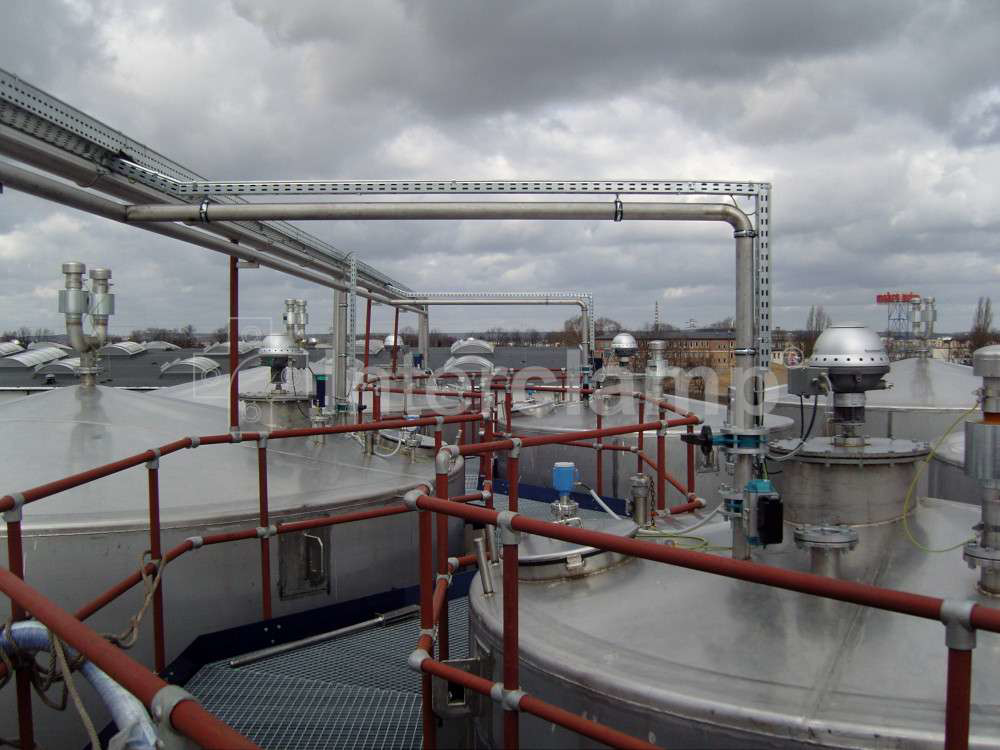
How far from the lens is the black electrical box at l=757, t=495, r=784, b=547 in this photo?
3.47 metres

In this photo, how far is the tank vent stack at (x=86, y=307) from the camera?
6848mm

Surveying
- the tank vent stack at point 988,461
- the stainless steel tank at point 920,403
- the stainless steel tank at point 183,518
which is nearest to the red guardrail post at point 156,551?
the stainless steel tank at point 183,518

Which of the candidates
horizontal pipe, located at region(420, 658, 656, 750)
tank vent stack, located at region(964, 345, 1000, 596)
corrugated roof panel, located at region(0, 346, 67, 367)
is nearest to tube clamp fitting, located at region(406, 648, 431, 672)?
horizontal pipe, located at region(420, 658, 656, 750)

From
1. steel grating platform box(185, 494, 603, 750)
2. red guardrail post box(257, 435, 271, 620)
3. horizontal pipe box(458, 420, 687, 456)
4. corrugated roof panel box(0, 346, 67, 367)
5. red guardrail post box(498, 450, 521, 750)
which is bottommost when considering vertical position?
steel grating platform box(185, 494, 603, 750)

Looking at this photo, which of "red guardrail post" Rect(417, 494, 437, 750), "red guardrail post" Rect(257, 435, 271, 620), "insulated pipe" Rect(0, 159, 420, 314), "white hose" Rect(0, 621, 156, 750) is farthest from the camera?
"red guardrail post" Rect(257, 435, 271, 620)

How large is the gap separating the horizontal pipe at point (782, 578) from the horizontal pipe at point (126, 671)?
1.12 metres

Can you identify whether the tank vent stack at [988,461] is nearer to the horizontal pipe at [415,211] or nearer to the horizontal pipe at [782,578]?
the horizontal pipe at [782,578]

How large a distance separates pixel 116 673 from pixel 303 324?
10798 mm

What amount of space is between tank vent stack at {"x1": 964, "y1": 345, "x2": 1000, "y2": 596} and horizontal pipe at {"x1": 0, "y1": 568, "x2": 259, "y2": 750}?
295cm

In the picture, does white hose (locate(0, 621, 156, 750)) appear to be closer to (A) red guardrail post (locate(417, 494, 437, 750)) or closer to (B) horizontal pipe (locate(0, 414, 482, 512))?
(B) horizontal pipe (locate(0, 414, 482, 512))

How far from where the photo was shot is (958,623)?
1688 millimetres

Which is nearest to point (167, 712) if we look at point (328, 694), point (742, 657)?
point (742, 657)

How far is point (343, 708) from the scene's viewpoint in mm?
4367

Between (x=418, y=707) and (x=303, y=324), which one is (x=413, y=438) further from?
(x=303, y=324)
